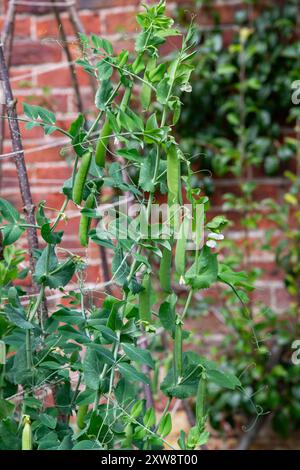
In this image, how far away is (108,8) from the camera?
2.21 m

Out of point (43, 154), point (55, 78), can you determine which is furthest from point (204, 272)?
point (55, 78)

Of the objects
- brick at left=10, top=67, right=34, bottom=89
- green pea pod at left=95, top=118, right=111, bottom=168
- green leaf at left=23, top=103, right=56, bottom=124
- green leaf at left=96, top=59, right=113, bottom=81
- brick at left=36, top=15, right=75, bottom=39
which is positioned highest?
brick at left=36, top=15, right=75, bottom=39

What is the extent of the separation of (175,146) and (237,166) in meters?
1.48

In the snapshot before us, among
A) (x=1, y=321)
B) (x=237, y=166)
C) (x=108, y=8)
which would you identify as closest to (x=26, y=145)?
(x=108, y=8)

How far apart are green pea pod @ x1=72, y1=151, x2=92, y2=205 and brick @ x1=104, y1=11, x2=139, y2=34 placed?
1.50 metres

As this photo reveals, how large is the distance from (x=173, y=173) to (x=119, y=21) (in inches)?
61.5

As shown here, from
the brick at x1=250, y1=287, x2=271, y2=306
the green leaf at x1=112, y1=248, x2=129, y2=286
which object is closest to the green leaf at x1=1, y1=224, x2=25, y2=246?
the green leaf at x1=112, y1=248, x2=129, y2=286

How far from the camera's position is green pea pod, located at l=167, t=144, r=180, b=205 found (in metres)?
0.76

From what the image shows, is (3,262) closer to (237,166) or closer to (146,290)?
(146,290)

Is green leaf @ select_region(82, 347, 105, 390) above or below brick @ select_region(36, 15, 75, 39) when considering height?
below

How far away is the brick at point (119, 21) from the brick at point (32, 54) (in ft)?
0.60

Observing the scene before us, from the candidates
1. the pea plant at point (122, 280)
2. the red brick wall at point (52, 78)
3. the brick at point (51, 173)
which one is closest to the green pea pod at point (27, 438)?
the pea plant at point (122, 280)

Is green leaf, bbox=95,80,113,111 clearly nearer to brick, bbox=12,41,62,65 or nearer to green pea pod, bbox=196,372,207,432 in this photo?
green pea pod, bbox=196,372,207,432

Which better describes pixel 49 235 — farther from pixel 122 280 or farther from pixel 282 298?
pixel 282 298
